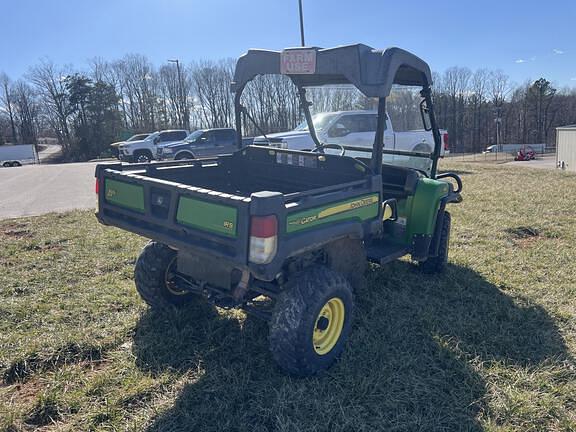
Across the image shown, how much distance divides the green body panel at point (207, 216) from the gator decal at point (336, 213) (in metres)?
0.35

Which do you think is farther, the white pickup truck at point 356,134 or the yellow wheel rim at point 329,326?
the white pickup truck at point 356,134

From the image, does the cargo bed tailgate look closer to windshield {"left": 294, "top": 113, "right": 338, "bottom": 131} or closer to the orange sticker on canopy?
the orange sticker on canopy

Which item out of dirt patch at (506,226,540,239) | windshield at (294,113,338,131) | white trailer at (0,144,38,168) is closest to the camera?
windshield at (294,113,338,131)

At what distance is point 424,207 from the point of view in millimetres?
3992

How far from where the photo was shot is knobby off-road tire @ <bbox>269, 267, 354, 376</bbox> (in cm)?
278

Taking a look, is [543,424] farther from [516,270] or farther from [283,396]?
[516,270]

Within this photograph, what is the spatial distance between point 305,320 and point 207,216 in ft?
3.03

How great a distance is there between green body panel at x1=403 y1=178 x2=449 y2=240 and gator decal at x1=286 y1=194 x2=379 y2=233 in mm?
922

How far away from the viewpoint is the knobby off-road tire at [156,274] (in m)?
3.68

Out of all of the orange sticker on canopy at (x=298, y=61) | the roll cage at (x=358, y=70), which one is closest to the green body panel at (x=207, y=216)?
the roll cage at (x=358, y=70)

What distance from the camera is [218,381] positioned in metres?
2.89

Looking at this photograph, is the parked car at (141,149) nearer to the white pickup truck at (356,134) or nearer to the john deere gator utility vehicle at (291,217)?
the white pickup truck at (356,134)

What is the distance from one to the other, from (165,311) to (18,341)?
1.14 m

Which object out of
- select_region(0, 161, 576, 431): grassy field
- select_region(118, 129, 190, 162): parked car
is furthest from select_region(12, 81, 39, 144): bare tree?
select_region(0, 161, 576, 431): grassy field
